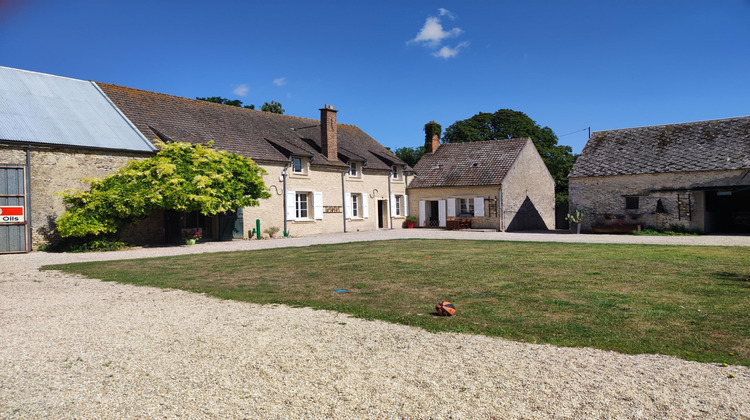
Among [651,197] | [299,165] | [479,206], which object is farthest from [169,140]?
[651,197]

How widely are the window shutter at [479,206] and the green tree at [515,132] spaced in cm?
1807

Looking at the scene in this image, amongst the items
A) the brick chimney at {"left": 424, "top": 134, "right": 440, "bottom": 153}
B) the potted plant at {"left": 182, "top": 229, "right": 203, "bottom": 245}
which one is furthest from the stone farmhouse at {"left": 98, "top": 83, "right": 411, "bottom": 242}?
the brick chimney at {"left": 424, "top": 134, "right": 440, "bottom": 153}

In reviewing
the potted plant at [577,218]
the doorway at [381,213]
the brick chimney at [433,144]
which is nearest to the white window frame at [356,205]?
the doorway at [381,213]

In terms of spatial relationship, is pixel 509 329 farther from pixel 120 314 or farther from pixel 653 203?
pixel 653 203

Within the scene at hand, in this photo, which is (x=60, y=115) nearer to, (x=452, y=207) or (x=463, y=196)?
(x=452, y=207)

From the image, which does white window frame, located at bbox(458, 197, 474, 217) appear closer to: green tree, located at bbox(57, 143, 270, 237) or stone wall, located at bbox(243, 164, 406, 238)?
stone wall, located at bbox(243, 164, 406, 238)

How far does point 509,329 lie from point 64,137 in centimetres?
1681

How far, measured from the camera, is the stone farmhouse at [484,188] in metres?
26.9

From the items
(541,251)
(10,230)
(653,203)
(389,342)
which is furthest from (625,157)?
(10,230)

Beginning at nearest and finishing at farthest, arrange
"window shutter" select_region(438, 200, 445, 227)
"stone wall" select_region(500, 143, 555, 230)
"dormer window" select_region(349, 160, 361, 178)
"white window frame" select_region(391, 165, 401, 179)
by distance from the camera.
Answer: "dormer window" select_region(349, 160, 361, 178) → "stone wall" select_region(500, 143, 555, 230) → "window shutter" select_region(438, 200, 445, 227) → "white window frame" select_region(391, 165, 401, 179)

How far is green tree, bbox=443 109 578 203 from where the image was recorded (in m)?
43.4

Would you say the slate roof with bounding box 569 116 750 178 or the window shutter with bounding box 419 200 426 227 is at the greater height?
the slate roof with bounding box 569 116 750 178

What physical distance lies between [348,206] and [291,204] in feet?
13.0

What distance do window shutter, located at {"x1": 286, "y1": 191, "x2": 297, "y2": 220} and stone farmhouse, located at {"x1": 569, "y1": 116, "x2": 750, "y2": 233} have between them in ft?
42.8
